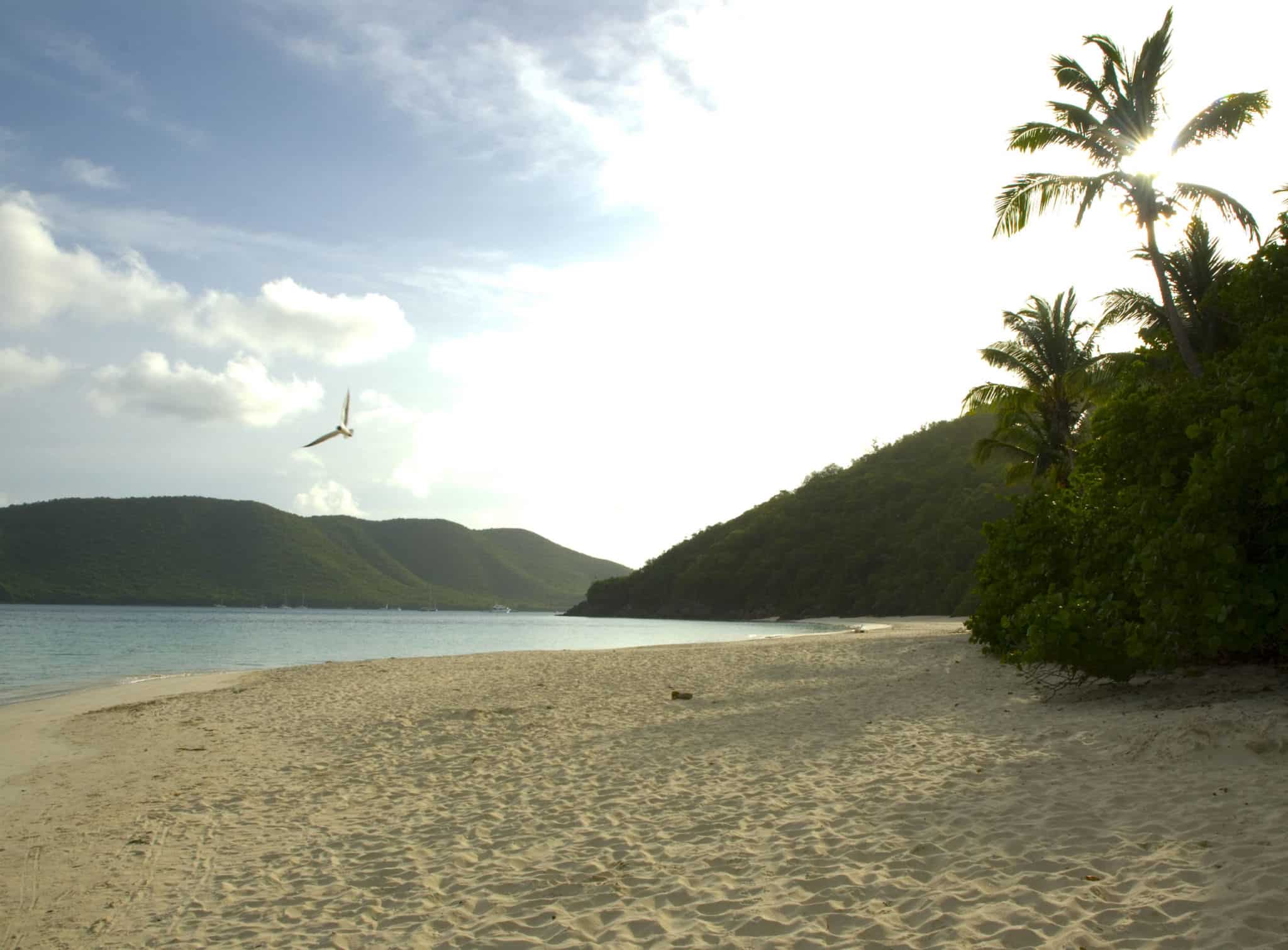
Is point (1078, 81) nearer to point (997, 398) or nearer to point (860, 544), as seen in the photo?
point (997, 398)

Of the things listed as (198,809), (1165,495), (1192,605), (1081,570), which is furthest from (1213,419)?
(198,809)

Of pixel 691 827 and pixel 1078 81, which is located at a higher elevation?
pixel 1078 81

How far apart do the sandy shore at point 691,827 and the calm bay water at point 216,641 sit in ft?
44.5

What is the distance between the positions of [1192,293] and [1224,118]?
2813mm

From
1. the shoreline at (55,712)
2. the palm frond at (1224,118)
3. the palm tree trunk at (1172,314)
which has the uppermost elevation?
the palm frond at (1224,118)

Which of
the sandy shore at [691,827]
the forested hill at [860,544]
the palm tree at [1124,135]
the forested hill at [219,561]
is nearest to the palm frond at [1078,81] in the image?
the palm tree at [1124,135]

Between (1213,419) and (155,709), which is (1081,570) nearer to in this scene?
(1213,419)

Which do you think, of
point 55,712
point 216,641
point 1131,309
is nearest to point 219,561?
point 216,641

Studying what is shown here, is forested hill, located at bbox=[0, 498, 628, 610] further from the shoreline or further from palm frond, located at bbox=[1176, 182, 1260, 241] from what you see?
palm frond, located at bbox=[1176, 182, 1260, 241]

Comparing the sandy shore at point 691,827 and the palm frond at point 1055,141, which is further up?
the palm frond at point 1055,141

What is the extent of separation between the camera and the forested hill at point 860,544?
60.8 meters

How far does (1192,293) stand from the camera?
14508 mm

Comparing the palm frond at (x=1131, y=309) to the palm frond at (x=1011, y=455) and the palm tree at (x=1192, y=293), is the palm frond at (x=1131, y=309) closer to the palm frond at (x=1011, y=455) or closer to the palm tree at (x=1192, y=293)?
the palm tree at (x=1192, y=293)

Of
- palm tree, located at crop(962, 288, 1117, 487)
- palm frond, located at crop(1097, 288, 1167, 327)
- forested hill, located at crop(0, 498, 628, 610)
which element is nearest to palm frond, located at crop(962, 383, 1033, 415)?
palm tree, located at crop(962, 288, 1117, 487)
